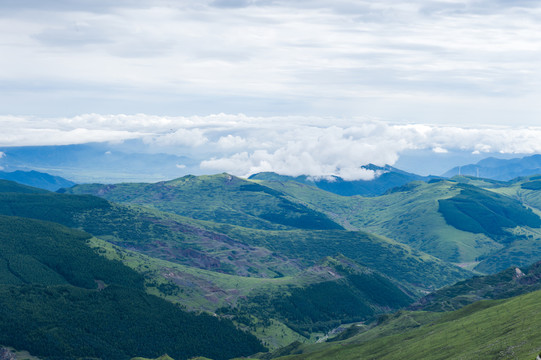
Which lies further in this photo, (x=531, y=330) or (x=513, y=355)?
(x=531, y=330)

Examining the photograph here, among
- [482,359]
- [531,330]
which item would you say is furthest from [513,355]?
[531,330]

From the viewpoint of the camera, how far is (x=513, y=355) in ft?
555

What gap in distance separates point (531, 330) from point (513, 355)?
108ft

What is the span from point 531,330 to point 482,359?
2641cm

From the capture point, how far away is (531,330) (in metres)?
196

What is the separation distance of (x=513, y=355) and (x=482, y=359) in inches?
669

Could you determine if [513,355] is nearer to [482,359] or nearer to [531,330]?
[482,359]

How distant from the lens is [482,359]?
184 meters

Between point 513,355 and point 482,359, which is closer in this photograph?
point 513,355
